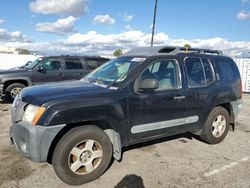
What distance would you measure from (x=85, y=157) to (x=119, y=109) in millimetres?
836

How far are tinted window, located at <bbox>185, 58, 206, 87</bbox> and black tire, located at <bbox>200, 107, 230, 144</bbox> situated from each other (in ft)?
2.32

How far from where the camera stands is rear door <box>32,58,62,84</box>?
10.2m

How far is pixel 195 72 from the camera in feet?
16.4

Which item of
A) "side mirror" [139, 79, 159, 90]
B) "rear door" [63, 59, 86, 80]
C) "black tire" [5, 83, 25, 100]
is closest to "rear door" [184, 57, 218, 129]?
"side mirror" [139, 79, 159, 90]

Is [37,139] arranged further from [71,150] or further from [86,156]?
[86,156]

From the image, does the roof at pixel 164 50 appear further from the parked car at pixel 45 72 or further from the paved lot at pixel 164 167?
the parked car at pixel 45 72

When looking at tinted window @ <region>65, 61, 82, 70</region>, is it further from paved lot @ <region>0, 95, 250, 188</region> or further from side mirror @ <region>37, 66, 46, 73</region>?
paved lot @ <region>0, 95, 250, 188</region>

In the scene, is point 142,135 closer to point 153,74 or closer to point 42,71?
point 153,74

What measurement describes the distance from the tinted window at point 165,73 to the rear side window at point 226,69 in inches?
49.9

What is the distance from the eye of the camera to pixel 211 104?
520cm

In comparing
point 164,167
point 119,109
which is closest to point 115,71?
point 119,109

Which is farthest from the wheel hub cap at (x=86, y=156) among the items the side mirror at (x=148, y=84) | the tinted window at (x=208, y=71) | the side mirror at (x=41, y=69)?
the side mirror at (x=41, y=69)

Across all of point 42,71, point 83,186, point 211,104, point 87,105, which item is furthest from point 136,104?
point 42,71

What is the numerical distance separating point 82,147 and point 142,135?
1054 millimetres
